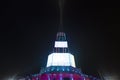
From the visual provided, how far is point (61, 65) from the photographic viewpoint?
1951 inches

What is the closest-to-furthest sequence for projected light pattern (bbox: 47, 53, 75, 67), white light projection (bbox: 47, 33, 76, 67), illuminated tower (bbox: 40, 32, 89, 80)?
illuminated tower (bbox: 40, 32, 89, 80) → projected light pattern (bbox: 47, 53, 75, 67) → white light projection (bbox: 47, 33, 76, 67)

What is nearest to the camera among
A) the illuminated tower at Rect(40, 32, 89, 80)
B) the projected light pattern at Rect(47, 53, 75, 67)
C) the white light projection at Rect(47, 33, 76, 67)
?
the illuminated tower at Rect(40, 32, 89, 80)

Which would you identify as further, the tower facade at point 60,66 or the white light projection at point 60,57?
the white light projection at point 60,57

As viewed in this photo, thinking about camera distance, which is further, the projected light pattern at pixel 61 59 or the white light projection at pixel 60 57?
the white light projection at pixel 60 57

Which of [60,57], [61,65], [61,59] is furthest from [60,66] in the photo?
[60,57]

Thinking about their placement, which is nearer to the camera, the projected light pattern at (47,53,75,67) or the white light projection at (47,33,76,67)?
the projected light pattern at (47,53,75,67)

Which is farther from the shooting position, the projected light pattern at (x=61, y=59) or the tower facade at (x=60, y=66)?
the projected light pattern at (x=61, y=59)

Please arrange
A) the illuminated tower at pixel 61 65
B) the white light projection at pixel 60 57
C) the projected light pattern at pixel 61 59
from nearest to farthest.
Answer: the illuminated tower at pixel 61 65 < the projected light pattern at pixel 61 59 < the white light projection at pixel 60 57

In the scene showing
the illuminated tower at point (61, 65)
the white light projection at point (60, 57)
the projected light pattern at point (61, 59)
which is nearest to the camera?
the illuminated tower at point (61, 65)

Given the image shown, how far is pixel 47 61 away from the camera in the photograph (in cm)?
5303

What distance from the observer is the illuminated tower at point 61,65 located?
1837 inches

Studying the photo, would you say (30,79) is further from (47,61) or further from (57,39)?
(57,39)

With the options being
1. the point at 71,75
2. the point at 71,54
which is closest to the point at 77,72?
the point at 71,75

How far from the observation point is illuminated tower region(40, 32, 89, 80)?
4666cm
